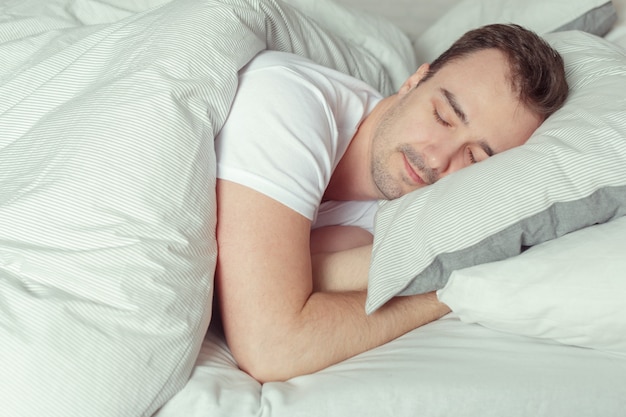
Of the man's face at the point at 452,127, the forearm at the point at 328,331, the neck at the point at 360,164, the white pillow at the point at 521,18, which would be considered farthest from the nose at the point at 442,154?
the white pillow at the point at 521,18

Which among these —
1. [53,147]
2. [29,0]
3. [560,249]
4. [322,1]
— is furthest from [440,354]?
[29,0]

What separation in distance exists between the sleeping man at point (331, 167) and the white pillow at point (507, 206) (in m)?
0.12

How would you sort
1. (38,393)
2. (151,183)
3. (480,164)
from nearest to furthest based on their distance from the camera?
(38,393)
(151,183)
(480,164)

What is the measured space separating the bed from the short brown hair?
0.10 m

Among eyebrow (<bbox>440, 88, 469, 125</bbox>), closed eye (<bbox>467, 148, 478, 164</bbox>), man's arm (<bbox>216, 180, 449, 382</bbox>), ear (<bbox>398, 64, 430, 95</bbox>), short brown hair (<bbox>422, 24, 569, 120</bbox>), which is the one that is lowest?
man's arm (<bbox>216, 180, 449, 382</bbox>)

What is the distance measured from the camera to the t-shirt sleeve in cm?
113

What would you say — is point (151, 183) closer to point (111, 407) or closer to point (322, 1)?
point (111, 407)

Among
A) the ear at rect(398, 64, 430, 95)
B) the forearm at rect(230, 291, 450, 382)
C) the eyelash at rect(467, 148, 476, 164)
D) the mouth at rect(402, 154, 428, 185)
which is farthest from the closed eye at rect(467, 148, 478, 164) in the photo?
the forearm at rect(230, 291, 450, 382)

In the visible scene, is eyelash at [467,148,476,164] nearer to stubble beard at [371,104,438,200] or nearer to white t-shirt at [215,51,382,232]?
stubble beard at [371,104,438,200]

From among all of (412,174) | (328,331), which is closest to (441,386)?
(328,331)

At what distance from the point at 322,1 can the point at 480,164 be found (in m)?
0.88

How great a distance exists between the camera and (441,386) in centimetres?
100

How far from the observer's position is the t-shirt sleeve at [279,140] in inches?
44.6

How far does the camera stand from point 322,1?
6.16ft
